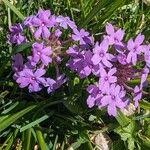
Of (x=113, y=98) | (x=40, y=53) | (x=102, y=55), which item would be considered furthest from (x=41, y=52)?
(x=113, y=98)

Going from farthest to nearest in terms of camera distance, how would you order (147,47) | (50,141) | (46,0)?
(46,0), (50,141), (147,47)

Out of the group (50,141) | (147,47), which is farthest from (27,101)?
(147,47)

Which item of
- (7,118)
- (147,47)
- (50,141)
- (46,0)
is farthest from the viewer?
(46,0)

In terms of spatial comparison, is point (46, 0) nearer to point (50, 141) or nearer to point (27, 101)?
point (27, 101)

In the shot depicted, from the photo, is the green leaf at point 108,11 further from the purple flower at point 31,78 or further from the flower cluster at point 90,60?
the purple flower at point 31,78

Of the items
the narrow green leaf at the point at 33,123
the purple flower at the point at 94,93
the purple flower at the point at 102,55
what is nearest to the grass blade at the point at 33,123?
the narrow green leaf at the point at 33,123

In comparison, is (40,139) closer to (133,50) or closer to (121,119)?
(121,119)

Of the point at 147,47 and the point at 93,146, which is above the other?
the point at 147,47
